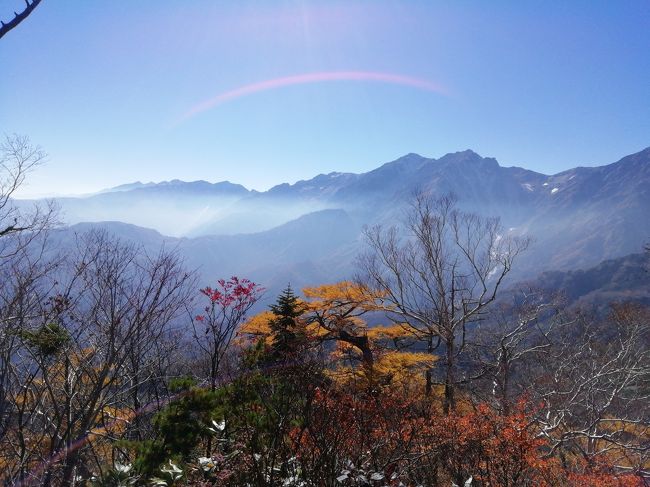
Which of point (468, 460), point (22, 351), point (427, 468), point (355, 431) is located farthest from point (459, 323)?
point (22, 351)

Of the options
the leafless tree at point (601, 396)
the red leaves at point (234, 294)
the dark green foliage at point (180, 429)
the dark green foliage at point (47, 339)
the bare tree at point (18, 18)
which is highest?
the bare tree at point (18, 18)

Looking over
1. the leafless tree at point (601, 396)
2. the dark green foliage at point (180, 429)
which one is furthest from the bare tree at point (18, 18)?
the leafless tree at point (601, 396)

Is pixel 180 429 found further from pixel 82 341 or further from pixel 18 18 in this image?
pixel 18 18

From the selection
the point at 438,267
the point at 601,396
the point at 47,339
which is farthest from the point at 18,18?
the point at 601,396

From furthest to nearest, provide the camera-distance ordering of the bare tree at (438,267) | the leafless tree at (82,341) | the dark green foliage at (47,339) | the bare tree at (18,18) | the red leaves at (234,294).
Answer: the bare tree at (438,267) → the red leaves at (234,294) → the dark green foliage at (47,339) → the leafless tree at (82,341) → the bare tree at (18,18)

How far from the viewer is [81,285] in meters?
8.17

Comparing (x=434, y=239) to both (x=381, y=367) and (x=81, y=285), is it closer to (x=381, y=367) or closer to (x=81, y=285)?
(x=381, y=367)

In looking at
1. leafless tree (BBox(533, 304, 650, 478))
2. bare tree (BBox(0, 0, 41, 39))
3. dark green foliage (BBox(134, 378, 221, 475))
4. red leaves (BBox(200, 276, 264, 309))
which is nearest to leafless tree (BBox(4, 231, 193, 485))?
red leaves (BBox(200, 276, 264, 309))

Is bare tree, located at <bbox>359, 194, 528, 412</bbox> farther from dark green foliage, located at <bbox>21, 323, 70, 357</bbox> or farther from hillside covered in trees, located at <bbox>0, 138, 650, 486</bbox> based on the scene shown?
dark green foliage, located at <bbox>21, 323, 70, 357</bbox>

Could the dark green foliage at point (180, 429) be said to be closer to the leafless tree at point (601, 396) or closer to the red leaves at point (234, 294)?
the red leaves at point (234, 294)

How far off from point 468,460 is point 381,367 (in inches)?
206

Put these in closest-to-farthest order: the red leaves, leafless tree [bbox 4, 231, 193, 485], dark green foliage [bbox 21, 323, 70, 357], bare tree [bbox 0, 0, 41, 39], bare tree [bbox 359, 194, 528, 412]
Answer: bare tree [bbox 0, 0, 41, 39]
leafless tree [bbox 4, 231, 193, 485]
dark green foliage [bbox 21, 323, 70, 357]
the red leaves
bare tree [bbox 359, 194, 528, 412]

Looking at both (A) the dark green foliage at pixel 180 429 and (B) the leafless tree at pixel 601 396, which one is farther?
(B) the leafless tree at pixel 601 396

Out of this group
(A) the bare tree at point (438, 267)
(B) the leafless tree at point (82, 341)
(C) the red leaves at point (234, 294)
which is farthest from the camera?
(A) the bare tree at point (438, 267)
